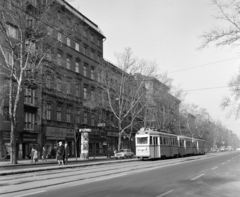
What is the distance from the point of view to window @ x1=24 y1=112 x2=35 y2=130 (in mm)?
38269

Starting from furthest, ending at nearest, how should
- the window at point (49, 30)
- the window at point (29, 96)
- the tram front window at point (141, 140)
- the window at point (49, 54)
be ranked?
the window at point (29, 96), the tram front window at point (141, 140), the window at point (49, 54), the window at point (49, 30)

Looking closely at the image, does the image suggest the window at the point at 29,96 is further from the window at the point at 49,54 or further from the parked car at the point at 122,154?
the parked car at the point at 122,154

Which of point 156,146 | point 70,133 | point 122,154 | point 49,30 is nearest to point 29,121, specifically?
point 70,133

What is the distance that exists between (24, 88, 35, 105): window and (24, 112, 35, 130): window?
148cm

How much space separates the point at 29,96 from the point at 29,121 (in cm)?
316

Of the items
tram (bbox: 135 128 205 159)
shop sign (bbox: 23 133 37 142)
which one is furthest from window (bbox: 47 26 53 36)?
shop sign (bbox: 23 133 37 142)

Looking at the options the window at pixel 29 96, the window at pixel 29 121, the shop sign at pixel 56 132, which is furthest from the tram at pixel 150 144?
the window at pixel 29 96

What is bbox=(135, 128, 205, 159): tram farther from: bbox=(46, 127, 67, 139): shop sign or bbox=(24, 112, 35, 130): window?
bbox=(24, 112, 35, 130): window

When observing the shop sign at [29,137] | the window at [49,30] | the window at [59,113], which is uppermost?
the window at [49,30]

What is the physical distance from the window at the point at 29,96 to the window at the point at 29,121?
1478 millimetres

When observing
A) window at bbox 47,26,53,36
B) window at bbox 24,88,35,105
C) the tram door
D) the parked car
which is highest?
window at bbox 47,26,53,36

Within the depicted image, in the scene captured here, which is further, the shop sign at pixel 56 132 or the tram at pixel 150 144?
the shop sign at pixel 56 132

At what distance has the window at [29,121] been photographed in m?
38.3

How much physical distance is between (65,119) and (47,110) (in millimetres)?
4553
